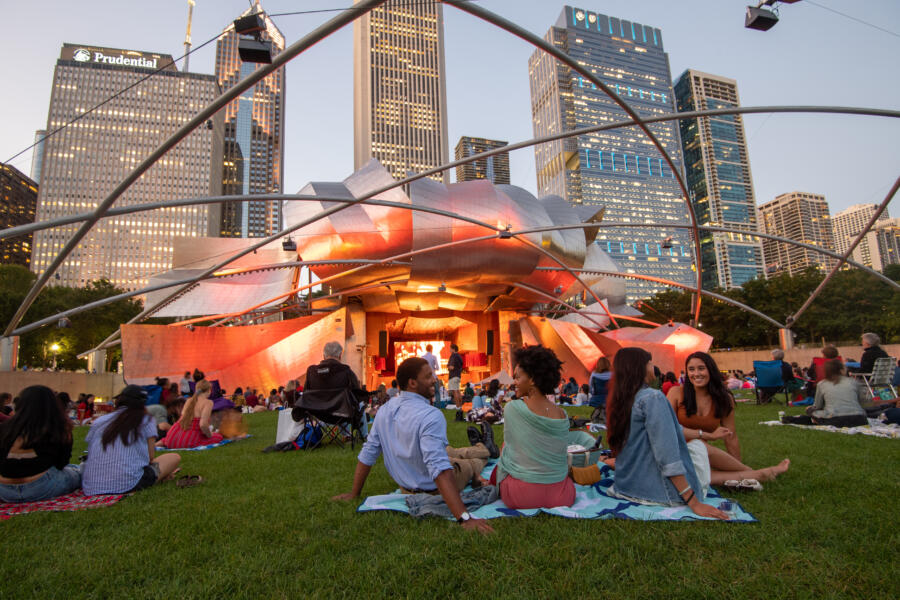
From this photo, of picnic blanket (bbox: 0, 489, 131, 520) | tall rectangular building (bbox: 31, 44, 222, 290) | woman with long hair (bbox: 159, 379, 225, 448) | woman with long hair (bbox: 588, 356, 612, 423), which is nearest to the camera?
picnic blanket (bbox: 0, 489, 131, 520)

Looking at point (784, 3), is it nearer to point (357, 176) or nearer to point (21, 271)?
point (357, 176)

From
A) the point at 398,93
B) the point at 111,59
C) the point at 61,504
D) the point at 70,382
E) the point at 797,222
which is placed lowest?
the point at 61,504

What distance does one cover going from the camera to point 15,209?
336 feet

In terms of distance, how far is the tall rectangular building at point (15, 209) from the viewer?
308 feet

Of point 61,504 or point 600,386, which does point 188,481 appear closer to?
point 61,504

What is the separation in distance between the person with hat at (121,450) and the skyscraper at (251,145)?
175317 millimetres

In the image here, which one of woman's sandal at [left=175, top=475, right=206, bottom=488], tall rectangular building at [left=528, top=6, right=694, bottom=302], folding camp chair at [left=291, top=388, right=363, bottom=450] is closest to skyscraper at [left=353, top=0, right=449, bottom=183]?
tall rectangular building at [left=528, top=6, right=694, bottom=302]

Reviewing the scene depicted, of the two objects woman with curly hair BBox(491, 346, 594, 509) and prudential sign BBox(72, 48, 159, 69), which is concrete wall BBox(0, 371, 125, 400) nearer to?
woman with curly hair BBox(491, 346, 594, 509)

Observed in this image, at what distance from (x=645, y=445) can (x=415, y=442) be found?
71.9 inches

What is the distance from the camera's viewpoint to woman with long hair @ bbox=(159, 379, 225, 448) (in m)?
8.63

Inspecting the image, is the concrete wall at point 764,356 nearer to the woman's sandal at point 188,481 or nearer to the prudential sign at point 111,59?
the woman's sandal at point 188,481

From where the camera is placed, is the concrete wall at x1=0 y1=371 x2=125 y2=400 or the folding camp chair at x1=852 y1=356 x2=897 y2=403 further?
the concrete wall at x1=0 y1=371 x2=125 y2=400

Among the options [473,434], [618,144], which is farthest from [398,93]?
[473,434]

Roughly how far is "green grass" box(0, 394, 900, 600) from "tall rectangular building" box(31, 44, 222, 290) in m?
113
